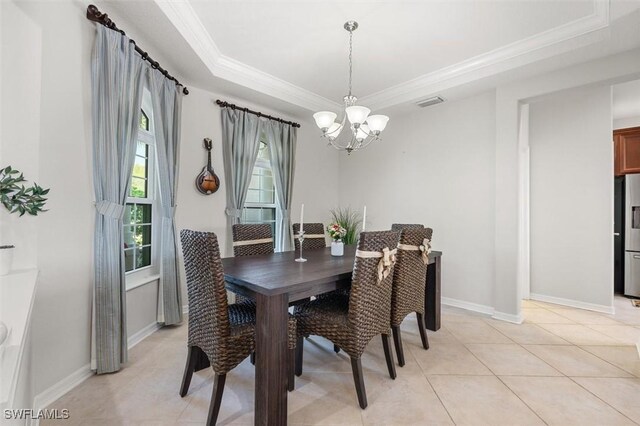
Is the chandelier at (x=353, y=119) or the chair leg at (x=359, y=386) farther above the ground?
the chandelier at (x=353, y=119)

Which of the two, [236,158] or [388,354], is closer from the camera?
[388,354]

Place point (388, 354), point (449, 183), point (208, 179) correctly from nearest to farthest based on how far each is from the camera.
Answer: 1. point (388, 354)
2. point (208, 179)
3. point (449, 183)

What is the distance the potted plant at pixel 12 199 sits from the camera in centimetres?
137

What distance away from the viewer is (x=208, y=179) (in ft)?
10.7

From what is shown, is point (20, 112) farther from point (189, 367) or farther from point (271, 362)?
point (271, 362)

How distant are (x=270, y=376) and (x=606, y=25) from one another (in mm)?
3617

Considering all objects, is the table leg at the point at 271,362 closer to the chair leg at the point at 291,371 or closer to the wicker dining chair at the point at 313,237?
the chair leg at the point at 291,371

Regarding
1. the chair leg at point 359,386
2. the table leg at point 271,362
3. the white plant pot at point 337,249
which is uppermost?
the white plant pot at point 337,249

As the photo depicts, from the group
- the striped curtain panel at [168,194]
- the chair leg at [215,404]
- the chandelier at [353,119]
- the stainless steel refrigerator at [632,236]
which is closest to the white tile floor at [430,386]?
the chair leg at [215,404]

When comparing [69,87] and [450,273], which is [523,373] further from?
[69,87]

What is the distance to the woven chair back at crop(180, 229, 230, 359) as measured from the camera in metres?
1.50

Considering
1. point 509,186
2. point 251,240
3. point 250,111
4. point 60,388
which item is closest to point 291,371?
point 251,240

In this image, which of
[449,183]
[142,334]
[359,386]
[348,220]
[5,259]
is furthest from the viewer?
[348,220]

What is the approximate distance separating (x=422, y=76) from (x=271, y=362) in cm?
348
